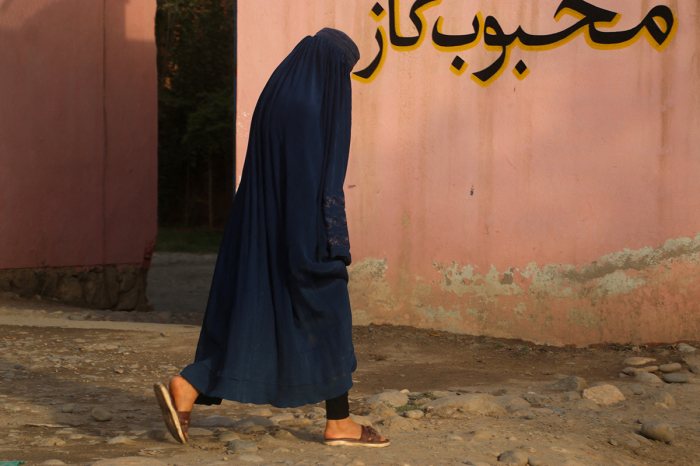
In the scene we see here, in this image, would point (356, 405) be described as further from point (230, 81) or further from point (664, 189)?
point (230, 81)

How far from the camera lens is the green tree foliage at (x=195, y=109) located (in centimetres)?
1487

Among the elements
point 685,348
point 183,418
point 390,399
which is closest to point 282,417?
point 390,399

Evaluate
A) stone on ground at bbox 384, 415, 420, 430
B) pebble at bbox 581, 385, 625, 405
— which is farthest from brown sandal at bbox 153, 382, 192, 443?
pebble at bbox 581, 385, 625, 405

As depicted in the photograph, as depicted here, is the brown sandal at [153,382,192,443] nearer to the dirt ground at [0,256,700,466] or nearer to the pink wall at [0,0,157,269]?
the dirt ground at [0,256,700,466]

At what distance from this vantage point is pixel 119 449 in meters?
2.18

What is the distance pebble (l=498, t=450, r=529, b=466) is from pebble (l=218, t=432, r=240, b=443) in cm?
92

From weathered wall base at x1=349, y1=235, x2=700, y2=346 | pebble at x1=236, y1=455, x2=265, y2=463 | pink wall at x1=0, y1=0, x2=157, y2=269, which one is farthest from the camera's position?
pink wall at x1=0, y1=0, x2=157, y2=269

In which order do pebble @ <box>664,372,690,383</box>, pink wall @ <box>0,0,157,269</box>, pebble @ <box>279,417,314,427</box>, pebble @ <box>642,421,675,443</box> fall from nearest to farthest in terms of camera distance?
pebble @ <box>642,421,675,443</box>, pebble @ <box>279,417,314,427</box>, pebble @ <box>664,372,690,383</box>, pink wall @ <box>0,0,157,269</box>

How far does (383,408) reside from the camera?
2848 millimetres

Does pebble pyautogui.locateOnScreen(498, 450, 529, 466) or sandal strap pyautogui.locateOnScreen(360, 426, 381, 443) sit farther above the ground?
sandal strap pyautogui.locateOnScreen(360, 426, 381, 443)

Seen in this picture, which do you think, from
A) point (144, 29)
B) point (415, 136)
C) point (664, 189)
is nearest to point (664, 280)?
point (664, 189)

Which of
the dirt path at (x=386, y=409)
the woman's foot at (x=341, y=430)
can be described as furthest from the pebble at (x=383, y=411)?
the woman's foot at (x=341, y=430)

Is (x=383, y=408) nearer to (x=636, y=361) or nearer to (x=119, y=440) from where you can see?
(x=119, y=440)

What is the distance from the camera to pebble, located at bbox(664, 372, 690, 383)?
3373mm
